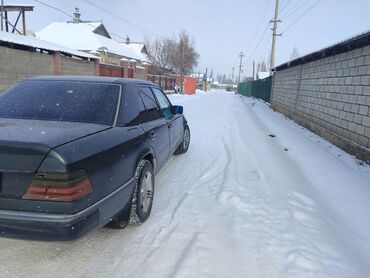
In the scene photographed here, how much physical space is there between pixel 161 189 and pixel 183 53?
44050 mm

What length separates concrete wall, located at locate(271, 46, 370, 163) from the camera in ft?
22.1

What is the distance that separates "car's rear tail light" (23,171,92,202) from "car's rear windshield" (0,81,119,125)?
930 mm

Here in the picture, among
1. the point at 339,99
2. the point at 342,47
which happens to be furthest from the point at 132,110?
the point at 342,47

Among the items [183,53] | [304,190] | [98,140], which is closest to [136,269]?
[98,140]

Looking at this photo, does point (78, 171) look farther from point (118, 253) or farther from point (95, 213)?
point (118, 253)

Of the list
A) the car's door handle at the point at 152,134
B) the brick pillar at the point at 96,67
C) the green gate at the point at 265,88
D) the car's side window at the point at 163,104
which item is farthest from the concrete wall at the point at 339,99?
the green gate at the point at 265,88

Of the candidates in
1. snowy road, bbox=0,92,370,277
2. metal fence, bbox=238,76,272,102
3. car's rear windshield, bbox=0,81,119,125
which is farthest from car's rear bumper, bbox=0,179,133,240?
metal fence, bbox=238,76,272,102

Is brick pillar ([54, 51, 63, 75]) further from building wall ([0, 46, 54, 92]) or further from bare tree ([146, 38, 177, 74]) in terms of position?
bare tree ([146, 38, 177, 74])

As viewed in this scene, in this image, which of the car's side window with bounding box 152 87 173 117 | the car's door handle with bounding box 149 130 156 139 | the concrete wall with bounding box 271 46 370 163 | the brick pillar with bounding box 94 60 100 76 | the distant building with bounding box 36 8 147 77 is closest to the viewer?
the car's door handle with bounding box 149 130 156 139

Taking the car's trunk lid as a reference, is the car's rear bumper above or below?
below

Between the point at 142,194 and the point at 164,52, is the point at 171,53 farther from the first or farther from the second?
the point at 142,194

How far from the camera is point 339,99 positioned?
8344mm

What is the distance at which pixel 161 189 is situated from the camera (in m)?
4.48

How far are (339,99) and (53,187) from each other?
26.6 ft
